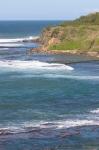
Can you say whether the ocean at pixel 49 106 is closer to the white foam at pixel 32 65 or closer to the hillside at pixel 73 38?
the white foam at pixel 32 65

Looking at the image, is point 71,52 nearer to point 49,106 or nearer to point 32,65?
point 32,65

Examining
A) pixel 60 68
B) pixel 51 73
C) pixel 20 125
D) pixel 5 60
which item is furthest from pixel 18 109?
pixel 5 60

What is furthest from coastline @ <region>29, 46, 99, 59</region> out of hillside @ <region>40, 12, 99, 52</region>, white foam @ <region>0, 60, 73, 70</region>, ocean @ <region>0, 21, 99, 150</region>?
ocean @ <region>0, 21, 99, 150</region>

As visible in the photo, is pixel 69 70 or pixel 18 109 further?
pixel 69 70

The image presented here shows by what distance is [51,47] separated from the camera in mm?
94312

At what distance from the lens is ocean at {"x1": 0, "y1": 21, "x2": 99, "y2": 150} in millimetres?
31672

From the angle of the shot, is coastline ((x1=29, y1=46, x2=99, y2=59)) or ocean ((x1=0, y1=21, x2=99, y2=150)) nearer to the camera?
ocean ((x1=0, y1=21, x2=99, y2=150))

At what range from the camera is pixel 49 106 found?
42.2m

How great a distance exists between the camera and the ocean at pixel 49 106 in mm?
31672

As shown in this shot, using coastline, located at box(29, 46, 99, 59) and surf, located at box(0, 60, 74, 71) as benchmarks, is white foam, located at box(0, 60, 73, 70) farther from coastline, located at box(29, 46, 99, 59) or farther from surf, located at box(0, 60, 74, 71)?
coastline, located at box(29, 46, 99, 59)

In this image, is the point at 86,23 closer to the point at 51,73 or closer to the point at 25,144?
the point at 51,73

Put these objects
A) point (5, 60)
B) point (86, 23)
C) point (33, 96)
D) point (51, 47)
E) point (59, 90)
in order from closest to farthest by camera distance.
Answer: point (33, 96) → point (59, 90) → point (5, 60) → point (51, 47) → point (86, 23)

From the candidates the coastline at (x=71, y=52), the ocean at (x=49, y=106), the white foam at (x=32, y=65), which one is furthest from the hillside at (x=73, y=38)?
the ocean at (x=49, y=106)

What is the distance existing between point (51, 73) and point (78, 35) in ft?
106
